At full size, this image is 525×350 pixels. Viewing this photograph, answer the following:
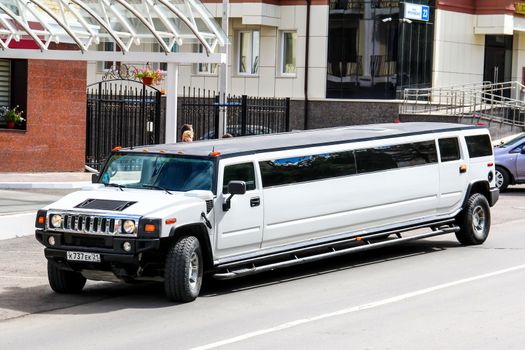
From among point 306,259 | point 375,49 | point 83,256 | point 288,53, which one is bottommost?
point 306,259

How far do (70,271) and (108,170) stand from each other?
1.52m

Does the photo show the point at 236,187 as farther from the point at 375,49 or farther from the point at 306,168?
the point at 375,49

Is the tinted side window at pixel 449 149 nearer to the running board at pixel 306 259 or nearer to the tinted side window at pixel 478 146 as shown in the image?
the tinted side window at pixel 478 146

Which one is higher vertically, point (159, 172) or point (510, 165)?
point (159, 172)

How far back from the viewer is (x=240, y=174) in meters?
13.0

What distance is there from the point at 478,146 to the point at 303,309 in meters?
6.45

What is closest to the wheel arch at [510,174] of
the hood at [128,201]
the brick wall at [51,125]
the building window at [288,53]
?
the brick wall at [51,125]

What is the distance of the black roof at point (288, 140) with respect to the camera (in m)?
13.3

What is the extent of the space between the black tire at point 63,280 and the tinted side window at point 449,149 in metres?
6.06

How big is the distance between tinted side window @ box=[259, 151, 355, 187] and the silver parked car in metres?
12.8

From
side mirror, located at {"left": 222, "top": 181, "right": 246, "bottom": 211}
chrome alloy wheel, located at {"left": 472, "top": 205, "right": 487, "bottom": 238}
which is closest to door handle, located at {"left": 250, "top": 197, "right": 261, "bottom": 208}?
side mirror, located at {"left": 222, "top": 181, "right": 246, "bottom": 211}

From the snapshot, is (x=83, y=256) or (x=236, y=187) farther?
(x=236, y=187)

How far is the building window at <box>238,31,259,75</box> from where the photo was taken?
4231cm

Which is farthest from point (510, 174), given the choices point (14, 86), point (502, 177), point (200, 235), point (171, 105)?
point (200, 235)
